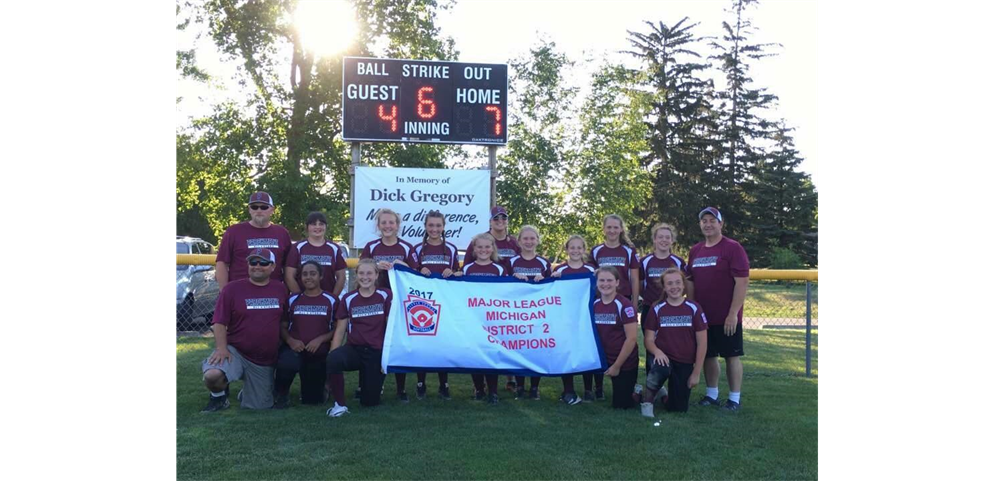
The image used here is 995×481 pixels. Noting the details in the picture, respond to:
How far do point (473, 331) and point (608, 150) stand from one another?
16112mm

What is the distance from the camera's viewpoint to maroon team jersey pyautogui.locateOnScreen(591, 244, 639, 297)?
7.23 meters

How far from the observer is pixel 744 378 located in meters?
8.47

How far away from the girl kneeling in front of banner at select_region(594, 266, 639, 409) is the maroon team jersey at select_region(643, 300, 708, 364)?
24cm

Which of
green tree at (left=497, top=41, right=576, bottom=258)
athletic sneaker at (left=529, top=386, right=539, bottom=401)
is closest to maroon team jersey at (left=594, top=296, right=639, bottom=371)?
athletic sneaker at (left=529, top=386, right=539, bottom=401)

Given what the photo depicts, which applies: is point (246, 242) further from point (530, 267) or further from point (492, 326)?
point (530, 267)

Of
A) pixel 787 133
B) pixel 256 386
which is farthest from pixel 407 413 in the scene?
pixel 787 133

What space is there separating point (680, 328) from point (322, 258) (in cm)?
346

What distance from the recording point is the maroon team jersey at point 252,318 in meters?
6.48

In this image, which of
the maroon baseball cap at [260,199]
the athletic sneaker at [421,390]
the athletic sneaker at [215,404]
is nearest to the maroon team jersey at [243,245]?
the maroon baseball cap at [260,199]

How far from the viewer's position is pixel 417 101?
32.5ft

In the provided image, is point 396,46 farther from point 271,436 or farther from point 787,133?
point 787,133

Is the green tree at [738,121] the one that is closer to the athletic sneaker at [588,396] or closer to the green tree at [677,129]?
the green tree at [677,129]

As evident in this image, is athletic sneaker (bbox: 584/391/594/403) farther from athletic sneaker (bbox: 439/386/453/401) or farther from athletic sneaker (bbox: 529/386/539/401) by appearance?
athletic sneaker (bbox: 439/386/453/401)
